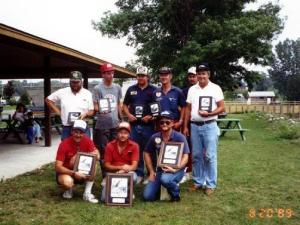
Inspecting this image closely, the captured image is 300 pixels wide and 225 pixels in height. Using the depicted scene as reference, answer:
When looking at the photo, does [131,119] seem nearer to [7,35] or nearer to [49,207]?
[49,207]

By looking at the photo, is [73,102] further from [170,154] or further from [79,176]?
[170,154]

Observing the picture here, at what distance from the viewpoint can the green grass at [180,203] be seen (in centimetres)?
480

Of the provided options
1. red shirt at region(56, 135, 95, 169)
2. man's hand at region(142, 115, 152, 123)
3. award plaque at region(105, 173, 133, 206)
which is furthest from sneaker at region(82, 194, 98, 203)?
man's hand at region(142, 115, 152, 123)

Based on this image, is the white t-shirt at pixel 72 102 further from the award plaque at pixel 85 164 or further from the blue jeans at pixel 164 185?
the blue jeans at pixel 164 185

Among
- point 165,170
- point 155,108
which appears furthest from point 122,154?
point 155,108

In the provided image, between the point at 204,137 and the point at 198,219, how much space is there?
4.84 feet

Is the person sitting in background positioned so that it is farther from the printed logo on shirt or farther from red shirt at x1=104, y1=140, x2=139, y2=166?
the printed logo on shirt

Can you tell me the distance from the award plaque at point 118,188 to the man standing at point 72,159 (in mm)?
250

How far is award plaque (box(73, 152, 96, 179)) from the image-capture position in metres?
5.46

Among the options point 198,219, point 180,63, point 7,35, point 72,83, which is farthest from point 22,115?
point 180,63

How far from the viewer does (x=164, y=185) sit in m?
5.50

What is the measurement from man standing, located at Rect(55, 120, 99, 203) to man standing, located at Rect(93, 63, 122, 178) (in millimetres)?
703
